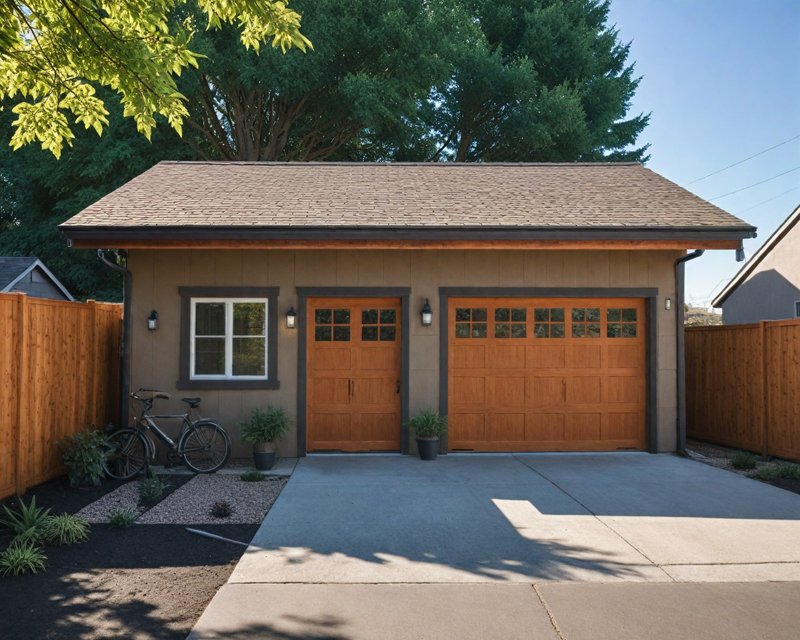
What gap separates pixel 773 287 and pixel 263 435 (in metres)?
15.5

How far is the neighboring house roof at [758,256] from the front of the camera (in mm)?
15906

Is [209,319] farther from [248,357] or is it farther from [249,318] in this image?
[248,357]

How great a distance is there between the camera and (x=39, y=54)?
6.09 m

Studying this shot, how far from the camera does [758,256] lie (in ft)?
57.3

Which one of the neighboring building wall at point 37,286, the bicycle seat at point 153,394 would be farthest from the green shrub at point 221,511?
the neighboring building wall at point 37,286

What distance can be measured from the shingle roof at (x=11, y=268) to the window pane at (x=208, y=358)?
8.92 metres

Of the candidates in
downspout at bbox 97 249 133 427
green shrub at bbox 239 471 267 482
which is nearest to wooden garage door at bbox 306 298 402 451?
green shrub at bbox 239 471 267 482

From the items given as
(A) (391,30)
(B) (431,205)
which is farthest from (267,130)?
(B) (431,205)

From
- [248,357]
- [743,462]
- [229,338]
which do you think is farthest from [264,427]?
[743,462]

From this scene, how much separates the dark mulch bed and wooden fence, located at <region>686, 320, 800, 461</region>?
716 cm

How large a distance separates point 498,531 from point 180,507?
307 cm

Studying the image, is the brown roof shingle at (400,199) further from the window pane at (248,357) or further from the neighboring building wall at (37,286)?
the neighboring building wall at (37,286)

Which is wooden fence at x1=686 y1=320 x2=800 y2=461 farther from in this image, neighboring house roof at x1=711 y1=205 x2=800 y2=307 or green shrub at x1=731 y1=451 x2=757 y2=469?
neighboring house roof at x1=711 y1=205 x2=800 y2=307

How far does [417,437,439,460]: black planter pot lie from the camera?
809 centimetres
